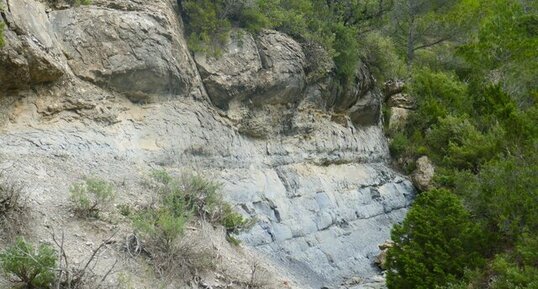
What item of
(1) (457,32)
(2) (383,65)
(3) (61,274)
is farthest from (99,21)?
(1) (457,32)

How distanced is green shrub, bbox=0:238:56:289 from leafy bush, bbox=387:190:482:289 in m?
6.58

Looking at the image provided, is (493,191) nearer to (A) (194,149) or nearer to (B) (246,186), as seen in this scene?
(B) (246,186)

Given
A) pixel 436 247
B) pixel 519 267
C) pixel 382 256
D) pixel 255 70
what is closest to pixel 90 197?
pixel 436 247

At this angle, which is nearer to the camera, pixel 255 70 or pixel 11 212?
pixel 11 212

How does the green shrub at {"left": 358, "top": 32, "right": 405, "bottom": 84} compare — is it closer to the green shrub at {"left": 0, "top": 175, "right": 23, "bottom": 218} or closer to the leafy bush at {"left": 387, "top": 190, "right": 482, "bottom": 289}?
the leafy bush at {"left": 387, "top": 190, "right": 482, "bottom": 289}

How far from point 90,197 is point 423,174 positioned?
51.0ft

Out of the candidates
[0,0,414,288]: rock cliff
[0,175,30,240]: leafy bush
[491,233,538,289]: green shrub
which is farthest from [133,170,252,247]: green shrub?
[491,233,538,289]: green shrub

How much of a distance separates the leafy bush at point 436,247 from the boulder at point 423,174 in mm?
10507

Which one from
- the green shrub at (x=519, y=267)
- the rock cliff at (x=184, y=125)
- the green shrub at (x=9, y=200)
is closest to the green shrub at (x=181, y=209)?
the rock cliff at (x=184, y=125)

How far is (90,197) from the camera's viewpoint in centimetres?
950

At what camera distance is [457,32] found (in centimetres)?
2877

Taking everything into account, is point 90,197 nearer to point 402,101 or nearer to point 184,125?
point 184,125

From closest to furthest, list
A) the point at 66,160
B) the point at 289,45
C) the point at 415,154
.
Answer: the point at 66,160
the point at 289,45
the point at 415,154

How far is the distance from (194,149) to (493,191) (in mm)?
7069
